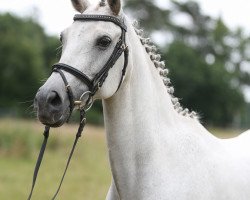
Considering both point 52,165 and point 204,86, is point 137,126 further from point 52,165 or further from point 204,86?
point 204,86

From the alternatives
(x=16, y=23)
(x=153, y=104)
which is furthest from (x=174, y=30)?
(x=153, y=104)

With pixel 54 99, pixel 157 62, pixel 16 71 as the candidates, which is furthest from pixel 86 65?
pixel 16 71

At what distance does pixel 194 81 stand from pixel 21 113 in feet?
52.2

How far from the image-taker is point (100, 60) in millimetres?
3832

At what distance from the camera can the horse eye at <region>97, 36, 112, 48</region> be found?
3824mm

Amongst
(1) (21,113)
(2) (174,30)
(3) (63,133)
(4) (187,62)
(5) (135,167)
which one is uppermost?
(2) (174,30)

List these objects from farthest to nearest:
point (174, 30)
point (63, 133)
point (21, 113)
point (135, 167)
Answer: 1. point (174, 30)
2. point (21, 113)
3. point (63, 133)
4. point (135, 167)

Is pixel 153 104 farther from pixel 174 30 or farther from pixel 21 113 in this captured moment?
pixel 174 30

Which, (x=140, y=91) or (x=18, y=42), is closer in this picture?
(x=140, y=91)

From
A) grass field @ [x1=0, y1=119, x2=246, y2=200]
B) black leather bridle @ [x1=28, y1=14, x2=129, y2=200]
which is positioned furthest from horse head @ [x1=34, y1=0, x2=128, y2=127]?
grass field @ [x1=0, y1=119, x2=246, y2=200]

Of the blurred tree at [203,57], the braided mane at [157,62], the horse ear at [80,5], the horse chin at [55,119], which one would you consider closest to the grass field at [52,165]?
the braided mane at [157,62]

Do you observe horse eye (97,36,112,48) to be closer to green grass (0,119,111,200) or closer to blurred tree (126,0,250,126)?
green grass (0,119,111,200)

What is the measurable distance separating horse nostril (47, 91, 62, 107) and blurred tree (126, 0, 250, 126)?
40.4 meters

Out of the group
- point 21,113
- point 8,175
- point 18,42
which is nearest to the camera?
point 8,175
